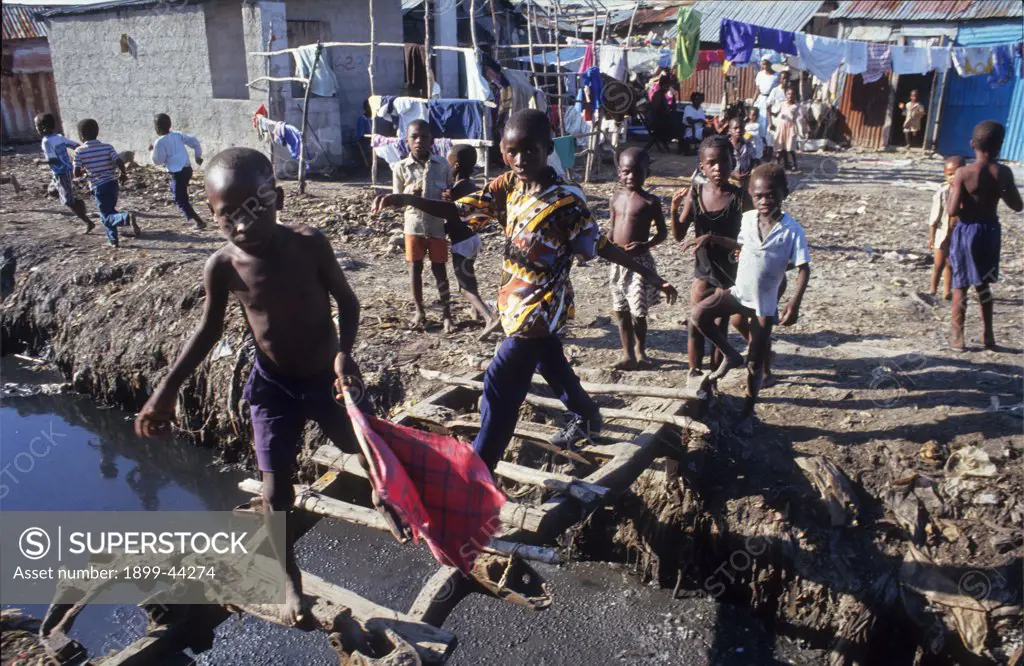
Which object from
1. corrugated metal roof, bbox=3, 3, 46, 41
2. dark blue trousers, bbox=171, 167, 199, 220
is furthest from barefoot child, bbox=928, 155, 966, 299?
corrugated metal roof, bbox=3, 3, 46, 41

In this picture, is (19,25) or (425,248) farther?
(19,25)

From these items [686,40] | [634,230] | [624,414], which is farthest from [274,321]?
[686,40]

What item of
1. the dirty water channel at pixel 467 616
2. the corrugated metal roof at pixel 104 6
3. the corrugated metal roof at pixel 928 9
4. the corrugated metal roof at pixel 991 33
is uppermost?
the corrugated metal roof at pixel 928 9

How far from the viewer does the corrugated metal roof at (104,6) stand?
1237 centimetres

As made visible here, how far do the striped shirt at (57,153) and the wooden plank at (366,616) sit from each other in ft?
24.9

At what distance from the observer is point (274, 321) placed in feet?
8.59

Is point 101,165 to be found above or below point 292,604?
above

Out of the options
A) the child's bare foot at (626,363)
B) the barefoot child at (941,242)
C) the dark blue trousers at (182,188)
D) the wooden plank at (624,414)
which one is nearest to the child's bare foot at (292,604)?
the wooden plank at (624,414)

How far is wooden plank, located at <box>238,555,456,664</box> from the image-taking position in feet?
8.34

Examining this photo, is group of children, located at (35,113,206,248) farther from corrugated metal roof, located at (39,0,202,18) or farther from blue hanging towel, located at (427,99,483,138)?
corrugated metal roof, located at (39,0,202,18)

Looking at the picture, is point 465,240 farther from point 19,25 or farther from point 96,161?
point 19,25

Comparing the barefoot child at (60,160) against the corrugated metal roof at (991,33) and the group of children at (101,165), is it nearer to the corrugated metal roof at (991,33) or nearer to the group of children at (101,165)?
the group of children at (101,165)

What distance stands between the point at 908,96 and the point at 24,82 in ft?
65.7

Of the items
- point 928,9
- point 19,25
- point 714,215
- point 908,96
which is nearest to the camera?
point 714,215
